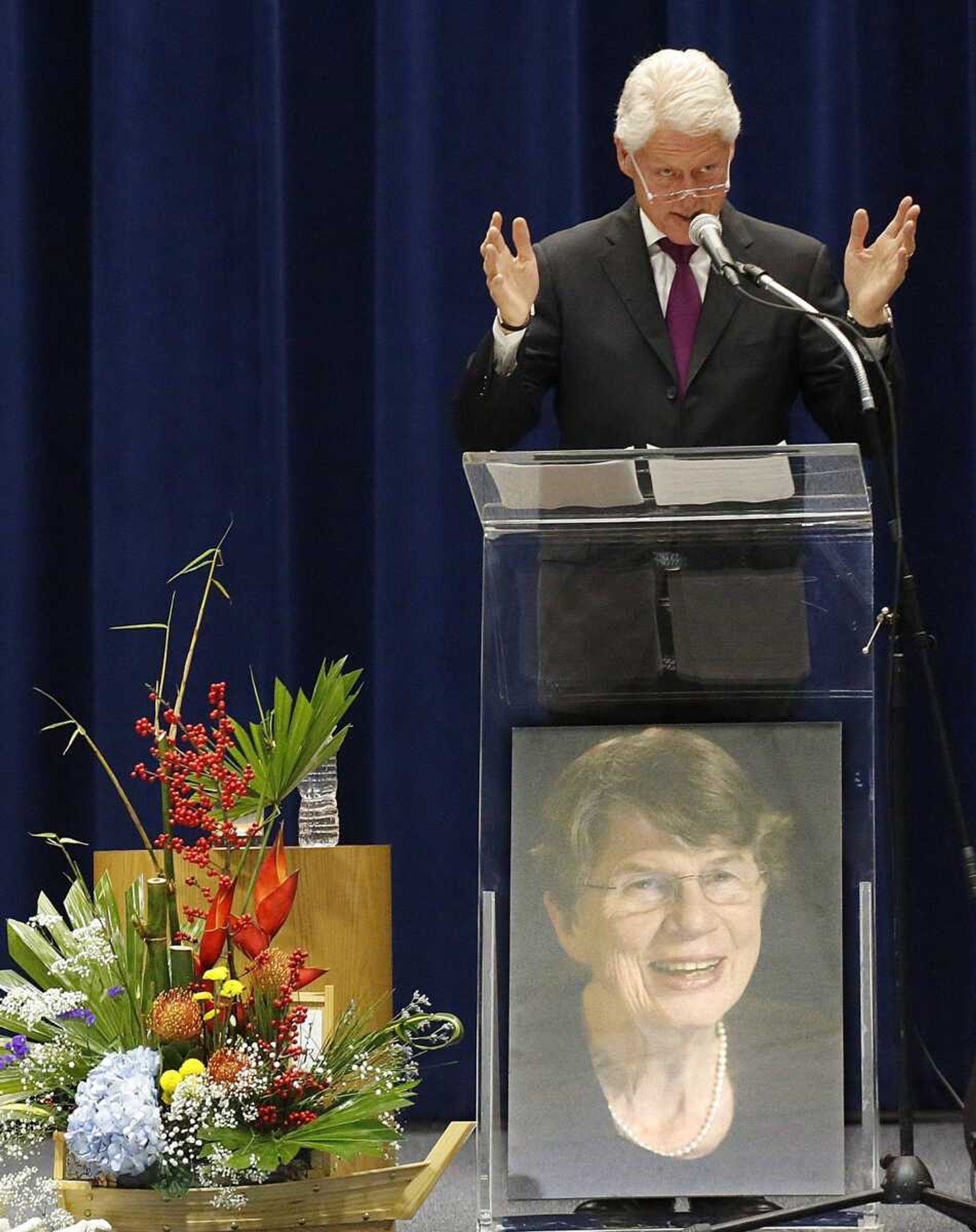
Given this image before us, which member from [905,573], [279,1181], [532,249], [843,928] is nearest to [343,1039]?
[279,1181]

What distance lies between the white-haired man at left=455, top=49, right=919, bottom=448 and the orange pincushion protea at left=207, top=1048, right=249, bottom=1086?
95cm

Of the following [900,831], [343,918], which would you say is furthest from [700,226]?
[343,918]

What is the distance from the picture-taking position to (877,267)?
7.97 ft

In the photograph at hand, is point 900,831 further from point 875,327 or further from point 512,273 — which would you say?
point 512,273

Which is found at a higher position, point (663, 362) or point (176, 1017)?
point (663, 362)

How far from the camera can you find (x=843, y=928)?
7.23 feet

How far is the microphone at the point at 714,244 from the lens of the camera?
6.95 feet

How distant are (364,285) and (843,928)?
2165mm

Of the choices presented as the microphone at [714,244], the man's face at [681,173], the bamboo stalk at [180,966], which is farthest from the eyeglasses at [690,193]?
the bamboo stalk at [180,966]

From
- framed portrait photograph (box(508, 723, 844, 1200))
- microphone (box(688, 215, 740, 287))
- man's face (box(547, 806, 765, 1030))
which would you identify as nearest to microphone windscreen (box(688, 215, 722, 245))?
microphone (box(688, 215, 740, 287))

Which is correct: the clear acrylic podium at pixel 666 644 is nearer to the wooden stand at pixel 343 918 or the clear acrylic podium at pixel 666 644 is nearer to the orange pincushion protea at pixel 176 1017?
the orange pincushion protea at pixel 176 1017

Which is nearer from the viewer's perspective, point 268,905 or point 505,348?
point 268,905

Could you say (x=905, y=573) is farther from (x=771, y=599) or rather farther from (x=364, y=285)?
(x=364, y=285)

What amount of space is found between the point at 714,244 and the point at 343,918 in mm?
1125
